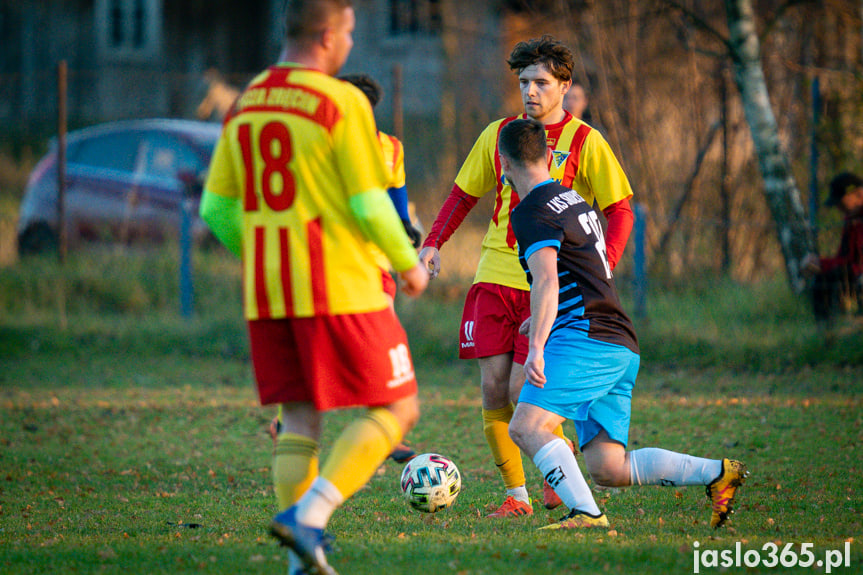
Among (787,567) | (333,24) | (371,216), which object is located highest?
(333,24)

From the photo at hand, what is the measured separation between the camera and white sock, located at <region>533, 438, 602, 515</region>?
13.1 ft

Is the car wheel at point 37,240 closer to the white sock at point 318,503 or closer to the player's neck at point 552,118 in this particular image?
the player's neck at point 552,118

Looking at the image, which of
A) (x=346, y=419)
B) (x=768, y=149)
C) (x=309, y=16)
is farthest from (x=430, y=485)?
(x=768, y=149)

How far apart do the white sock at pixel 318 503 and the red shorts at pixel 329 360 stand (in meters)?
0.27

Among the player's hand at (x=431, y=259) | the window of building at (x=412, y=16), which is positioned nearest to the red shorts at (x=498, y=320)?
the player's hand at (x=431, y=259)

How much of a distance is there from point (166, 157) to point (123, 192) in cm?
72

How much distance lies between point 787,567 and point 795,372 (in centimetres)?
592

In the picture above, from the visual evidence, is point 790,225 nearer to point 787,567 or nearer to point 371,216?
point 787,567

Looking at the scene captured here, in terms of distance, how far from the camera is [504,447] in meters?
4.70

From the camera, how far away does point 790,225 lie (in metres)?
10.0

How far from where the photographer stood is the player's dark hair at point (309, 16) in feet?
10.7

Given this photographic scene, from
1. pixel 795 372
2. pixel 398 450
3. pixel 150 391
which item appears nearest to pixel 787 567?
pixel 398 450

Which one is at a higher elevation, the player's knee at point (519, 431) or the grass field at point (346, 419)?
the player's knee at point (519, 431)

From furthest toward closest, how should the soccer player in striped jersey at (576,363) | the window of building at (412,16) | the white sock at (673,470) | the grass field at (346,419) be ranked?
the window of building at (412,16)
the white sock at (673,470)
the soccer player in striped jersey at (576,363)
the grass field at (346,419)
